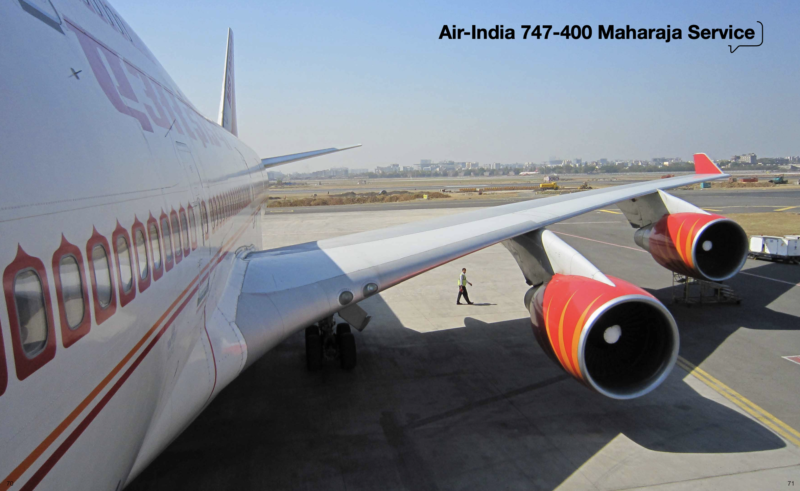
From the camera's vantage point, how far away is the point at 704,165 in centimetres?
1512

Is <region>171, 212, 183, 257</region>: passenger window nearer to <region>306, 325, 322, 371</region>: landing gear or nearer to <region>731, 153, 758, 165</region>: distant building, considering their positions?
<region>306, 325, 322, 371</region>: landing gear

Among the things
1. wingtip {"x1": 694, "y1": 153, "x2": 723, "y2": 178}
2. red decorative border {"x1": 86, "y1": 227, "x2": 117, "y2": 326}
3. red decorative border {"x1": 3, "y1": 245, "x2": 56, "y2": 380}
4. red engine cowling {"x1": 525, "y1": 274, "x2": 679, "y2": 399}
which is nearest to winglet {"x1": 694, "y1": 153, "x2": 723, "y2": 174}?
wingtip {"x1": 694, "y1": 153, "x2": 723, "y2": 178}

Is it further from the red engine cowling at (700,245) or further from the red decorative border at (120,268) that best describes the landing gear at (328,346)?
the red engine cowling at (700,245)

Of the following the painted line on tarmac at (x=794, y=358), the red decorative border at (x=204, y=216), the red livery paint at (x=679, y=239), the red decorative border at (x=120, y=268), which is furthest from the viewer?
the red livery paint at (x=679, y=239)

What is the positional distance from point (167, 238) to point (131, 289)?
1005mm

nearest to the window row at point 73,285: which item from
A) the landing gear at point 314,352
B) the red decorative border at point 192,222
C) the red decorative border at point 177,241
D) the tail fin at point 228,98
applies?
the red decorative border at point 177,241

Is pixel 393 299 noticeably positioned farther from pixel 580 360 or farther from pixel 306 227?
pixel 306 227

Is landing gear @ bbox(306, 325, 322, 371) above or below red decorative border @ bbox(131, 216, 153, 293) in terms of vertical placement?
below

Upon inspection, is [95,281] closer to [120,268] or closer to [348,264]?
[120,268]

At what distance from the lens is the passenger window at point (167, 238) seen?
13.0ft

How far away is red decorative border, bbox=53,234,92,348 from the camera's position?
221 cm

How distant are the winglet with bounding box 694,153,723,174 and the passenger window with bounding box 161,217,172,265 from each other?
49.6 ft

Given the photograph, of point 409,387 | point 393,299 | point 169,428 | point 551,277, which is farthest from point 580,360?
point 393,299

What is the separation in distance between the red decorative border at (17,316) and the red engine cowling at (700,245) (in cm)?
1158
